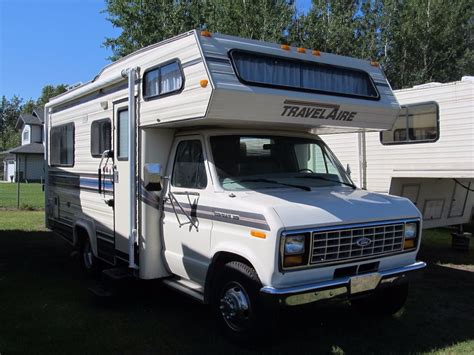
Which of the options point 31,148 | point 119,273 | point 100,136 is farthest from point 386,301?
point 31,148

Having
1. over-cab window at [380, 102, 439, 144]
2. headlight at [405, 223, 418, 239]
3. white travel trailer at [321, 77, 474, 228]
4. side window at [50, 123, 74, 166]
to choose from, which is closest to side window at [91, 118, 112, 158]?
side window at [50, 123, 74, 166]

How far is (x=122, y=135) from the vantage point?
19.0ft

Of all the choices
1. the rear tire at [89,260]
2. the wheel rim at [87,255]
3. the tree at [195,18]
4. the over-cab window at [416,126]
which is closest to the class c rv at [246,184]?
the rear tire at [89,260]

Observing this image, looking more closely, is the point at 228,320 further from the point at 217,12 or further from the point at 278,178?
the point at 217,12

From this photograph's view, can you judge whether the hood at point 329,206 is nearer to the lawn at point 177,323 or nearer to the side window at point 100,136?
the lawn at point 177,323

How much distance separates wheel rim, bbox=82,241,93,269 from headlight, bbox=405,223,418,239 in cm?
444

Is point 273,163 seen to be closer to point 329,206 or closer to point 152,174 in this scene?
point 329,206

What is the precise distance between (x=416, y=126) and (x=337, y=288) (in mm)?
5467

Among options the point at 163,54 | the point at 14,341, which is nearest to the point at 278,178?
the point at 163,54

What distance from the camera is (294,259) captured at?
13.1 feet

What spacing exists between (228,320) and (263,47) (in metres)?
2.62

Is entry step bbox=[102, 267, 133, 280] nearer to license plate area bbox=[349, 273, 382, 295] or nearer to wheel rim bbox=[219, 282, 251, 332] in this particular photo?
wheel rim bbox=[219, 282, 251, 332]

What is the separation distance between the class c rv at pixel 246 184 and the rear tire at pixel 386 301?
1cm

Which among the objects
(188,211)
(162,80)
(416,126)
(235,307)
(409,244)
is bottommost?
(235,307)
